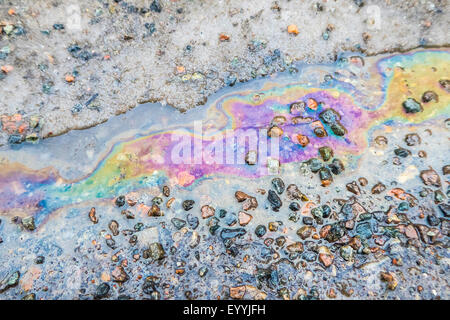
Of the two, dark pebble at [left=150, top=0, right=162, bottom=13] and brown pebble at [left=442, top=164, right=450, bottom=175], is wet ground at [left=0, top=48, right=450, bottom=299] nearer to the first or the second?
brown pebble at [left=442, top=164, right=450, bottom=175]

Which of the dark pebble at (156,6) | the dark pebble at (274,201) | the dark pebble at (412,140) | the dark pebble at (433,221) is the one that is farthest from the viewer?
the dark pebble at (156,6)

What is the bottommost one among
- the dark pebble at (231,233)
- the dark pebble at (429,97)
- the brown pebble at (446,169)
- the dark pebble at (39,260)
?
the dark pebble at (39,260)

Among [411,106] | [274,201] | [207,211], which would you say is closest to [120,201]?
[207,211]

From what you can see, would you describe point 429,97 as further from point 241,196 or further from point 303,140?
point 241,196

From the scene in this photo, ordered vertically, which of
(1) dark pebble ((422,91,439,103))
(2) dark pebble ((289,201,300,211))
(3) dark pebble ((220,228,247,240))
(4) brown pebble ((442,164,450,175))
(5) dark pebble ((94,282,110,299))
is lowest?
(5) dark pebble ((94,282,110,299))

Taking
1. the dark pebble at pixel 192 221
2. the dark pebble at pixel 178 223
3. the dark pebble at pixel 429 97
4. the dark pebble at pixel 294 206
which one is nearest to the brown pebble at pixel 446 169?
the dark pebble at pixel 429 97

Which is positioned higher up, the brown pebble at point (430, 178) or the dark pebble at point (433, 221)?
the brown pebble at point (430, 178)

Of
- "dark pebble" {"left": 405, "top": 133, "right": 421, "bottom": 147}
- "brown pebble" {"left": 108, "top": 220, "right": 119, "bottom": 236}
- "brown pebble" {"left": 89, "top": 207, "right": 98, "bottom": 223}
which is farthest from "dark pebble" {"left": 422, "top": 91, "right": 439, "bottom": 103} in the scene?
"brown pebble" {"left": 89, "top": 207, "right": 98, "bottom": 223}

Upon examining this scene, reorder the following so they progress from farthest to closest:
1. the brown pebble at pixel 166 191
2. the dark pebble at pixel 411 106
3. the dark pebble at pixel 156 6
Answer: the dark pebble at pixel 156 6 < the dark pebble at pixel 411 106 < the brown pebble at pixel 166 191

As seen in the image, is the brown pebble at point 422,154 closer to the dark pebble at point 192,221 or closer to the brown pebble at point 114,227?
the dark pebble at point 192,221
